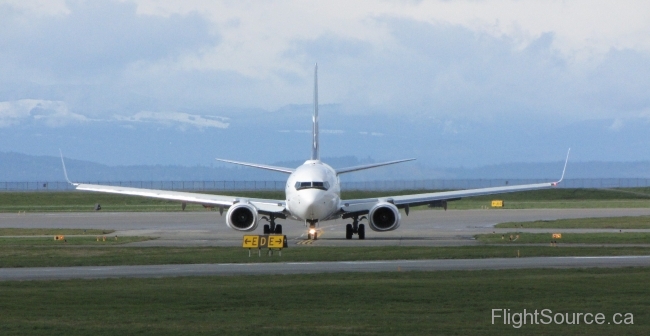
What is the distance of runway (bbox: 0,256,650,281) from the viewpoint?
28750 mm

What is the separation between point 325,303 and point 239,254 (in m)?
14.5

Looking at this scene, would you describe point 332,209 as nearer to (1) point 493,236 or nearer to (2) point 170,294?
(1) point 493,236

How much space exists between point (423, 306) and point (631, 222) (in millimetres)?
38317

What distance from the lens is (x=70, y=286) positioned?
997 inches

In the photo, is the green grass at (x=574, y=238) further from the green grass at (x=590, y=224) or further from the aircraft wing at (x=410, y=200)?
the green grass at (x=590, y=224)

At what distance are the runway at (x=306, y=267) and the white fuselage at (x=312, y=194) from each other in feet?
35.9

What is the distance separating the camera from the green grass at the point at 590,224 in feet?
175

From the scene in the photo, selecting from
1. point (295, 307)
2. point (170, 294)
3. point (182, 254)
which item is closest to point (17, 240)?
point (182, 254)

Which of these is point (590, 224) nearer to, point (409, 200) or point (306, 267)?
point (409, 200)

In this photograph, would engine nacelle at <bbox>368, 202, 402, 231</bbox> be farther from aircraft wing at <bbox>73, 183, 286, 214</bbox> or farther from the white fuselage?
aircraft wing at <bbox>73, 183, 286, 214</bbox>

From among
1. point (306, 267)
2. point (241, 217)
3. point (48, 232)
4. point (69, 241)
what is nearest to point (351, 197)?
point (48, 232)

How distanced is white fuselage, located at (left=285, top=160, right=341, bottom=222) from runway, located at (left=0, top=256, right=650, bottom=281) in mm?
10948

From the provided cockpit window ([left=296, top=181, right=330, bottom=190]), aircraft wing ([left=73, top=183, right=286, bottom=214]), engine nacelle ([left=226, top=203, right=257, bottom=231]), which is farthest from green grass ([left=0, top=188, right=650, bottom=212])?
cockpit window ([left=296, top=181, right=330, bottom=190])

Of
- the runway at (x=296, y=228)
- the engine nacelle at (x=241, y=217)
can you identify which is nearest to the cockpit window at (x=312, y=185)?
the runway at (x=296, y=228)
